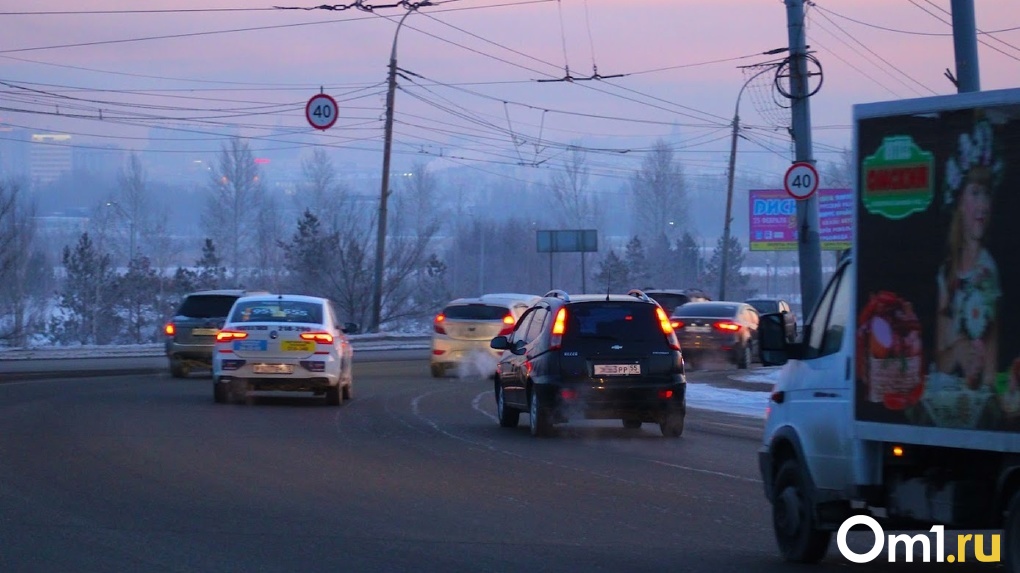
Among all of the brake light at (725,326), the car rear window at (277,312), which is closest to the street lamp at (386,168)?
the brake light at (725,326)

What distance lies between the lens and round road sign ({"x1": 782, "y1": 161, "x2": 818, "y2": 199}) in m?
21.8

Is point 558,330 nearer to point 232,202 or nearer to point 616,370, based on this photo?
point 616,370

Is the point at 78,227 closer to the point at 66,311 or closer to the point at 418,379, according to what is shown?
the point at 66,311

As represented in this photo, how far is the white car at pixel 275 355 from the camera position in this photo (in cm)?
2011

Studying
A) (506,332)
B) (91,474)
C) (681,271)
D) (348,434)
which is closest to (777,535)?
(91,474)

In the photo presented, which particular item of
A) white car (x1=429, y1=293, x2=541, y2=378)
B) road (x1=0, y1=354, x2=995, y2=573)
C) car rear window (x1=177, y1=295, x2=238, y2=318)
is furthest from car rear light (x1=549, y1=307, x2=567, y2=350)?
car rear window (x1=177, y1=295, x2=238, y2=318)

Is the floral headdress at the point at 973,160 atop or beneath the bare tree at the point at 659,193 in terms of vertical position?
beneath

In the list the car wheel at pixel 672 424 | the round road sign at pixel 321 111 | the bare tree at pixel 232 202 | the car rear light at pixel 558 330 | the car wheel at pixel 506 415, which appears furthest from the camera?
the bare tree at pixel 232 202

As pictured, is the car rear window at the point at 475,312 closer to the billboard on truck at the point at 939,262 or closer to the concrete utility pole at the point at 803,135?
the concrete utility pole at the point at 803,135

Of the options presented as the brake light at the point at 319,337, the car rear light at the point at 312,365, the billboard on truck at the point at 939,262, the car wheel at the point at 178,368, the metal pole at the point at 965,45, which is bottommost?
the car wheel at the point at 178,368

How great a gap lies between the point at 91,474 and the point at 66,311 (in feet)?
238

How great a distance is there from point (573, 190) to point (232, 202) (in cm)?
2650

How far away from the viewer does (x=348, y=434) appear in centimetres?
1625

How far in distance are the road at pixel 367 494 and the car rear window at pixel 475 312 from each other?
9287 millimetres
